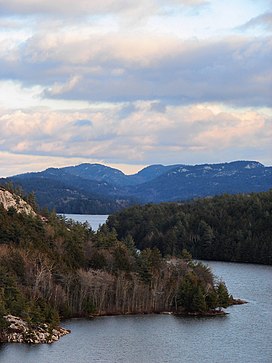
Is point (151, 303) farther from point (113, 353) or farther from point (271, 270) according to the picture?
point (271, 270)

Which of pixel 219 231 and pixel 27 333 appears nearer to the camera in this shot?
pixel 27 333

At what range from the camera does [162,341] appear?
72.0 m

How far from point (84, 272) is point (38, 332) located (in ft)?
60.7

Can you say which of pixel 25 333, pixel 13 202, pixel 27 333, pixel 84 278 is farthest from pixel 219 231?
pixel 25 333

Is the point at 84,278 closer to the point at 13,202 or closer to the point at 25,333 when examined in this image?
the point at 25,333

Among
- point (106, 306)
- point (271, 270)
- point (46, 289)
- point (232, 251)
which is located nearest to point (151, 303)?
point (106, 306)

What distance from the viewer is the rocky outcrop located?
69000 millimetres

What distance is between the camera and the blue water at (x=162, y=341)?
6456cm

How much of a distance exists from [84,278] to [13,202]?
22827mm

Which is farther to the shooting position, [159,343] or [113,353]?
[159,343]

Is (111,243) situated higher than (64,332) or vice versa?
(111,243)

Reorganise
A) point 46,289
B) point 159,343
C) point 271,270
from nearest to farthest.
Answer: point 159,343 < point 46,289 < point 271,270

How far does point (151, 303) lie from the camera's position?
88.7 m

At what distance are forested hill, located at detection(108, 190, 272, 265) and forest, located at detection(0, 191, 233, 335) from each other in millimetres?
66211
